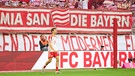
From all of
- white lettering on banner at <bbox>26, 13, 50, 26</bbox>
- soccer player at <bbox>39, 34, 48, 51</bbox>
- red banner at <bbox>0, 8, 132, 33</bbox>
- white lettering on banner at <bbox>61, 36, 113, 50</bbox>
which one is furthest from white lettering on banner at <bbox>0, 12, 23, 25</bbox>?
white lettering on banner at <bbox>61, 36, 113, 50</bbox>

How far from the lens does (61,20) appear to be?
22.9m

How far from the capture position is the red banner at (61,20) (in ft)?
72.2

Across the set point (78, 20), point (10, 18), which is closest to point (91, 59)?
point (78, 20)

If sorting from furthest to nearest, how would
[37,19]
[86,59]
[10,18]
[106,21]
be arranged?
[106,21]
[37,19]
[10,18]
[86,59]

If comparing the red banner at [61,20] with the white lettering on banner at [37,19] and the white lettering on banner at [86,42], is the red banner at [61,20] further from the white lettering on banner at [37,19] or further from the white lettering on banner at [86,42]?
the white lettering on banner at [86,42]

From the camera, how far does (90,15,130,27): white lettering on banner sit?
2391cm

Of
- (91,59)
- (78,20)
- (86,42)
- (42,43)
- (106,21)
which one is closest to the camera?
(91,59)

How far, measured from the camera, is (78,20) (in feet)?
77.3

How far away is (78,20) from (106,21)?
1.66 metres

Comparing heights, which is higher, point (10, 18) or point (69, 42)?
point (10, 18)

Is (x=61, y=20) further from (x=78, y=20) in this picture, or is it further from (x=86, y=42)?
(x=86, y=42)

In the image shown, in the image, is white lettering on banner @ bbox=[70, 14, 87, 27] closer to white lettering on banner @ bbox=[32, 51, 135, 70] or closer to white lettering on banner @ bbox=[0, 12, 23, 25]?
white lettering on banner @ bbox=[32, 51, 135, 70]

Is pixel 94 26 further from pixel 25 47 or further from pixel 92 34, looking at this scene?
pixel 25 47

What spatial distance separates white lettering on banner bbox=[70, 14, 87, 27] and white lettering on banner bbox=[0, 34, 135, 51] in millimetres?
639
